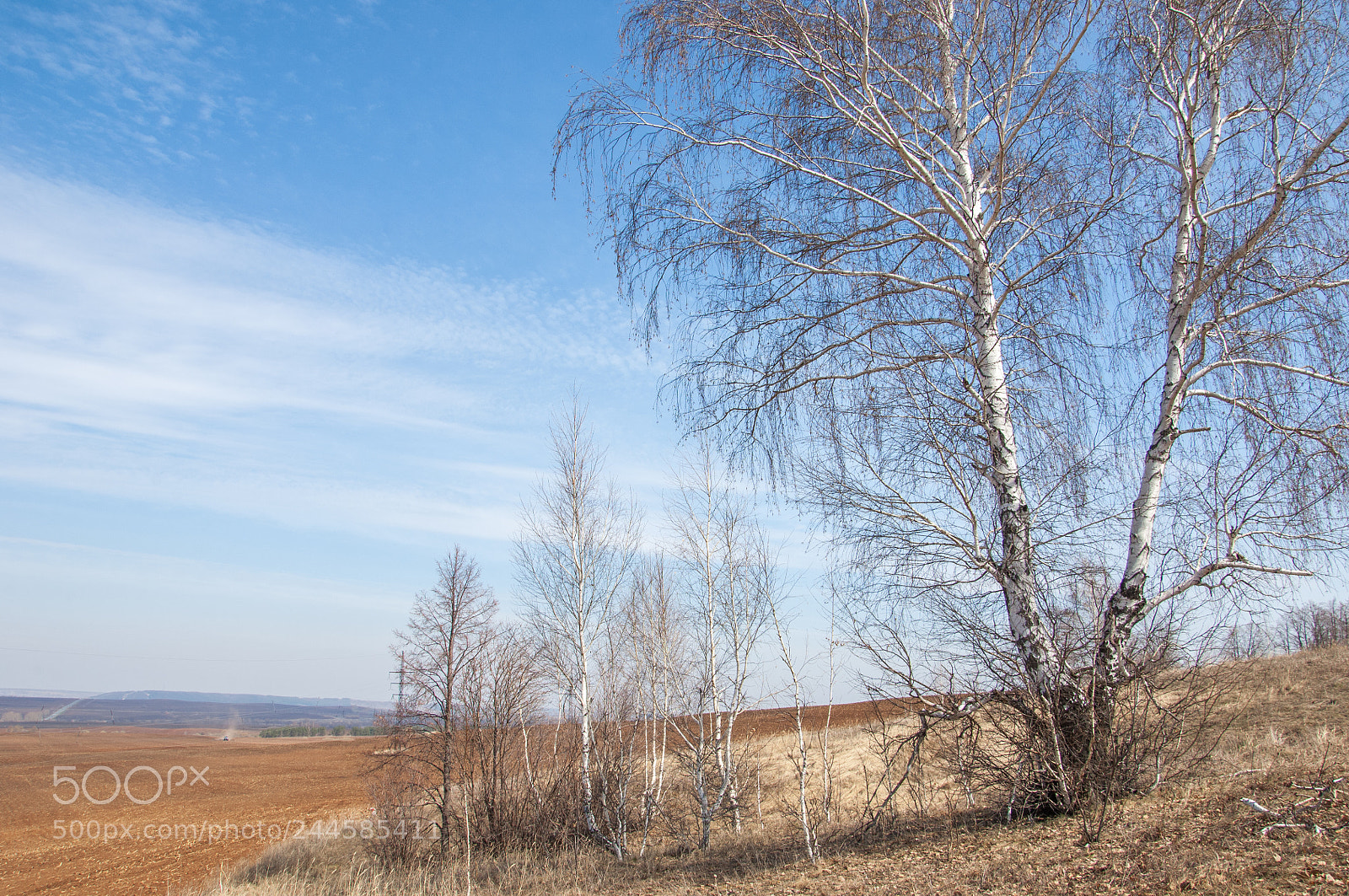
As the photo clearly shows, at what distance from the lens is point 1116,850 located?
430cm

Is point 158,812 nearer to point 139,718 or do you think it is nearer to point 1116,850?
point 1116,850

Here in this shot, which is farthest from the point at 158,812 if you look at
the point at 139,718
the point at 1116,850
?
the point at 139,718

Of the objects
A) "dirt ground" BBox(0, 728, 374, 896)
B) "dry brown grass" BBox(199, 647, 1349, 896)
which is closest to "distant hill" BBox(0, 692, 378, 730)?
"dirt ground" BBox(0, 728, 374, 896)

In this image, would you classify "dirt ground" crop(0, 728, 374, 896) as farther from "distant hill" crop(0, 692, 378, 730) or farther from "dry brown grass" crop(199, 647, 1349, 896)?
"distant hill" crop(0, 692, 378, 730)

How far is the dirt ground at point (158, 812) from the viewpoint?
2430 centimetres

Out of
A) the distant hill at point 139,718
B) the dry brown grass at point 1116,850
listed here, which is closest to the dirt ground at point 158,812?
the dry brown grass at point 1116,850

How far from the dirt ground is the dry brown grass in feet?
56.6

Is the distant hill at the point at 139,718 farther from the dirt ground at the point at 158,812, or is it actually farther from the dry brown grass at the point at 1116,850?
the dry brown grass at the point at 1116,850

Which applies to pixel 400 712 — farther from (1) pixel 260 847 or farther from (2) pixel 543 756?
(1) pixel 260 847

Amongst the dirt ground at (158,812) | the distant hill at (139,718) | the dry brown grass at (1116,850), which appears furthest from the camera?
the distant hill at (139,718)

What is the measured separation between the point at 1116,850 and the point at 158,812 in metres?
47.2

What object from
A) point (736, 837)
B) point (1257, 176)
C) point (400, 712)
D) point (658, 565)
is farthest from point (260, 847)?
point (1257, 176)

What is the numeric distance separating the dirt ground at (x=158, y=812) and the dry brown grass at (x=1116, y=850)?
17.3 meters

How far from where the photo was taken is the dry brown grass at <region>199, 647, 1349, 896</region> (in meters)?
3.69
